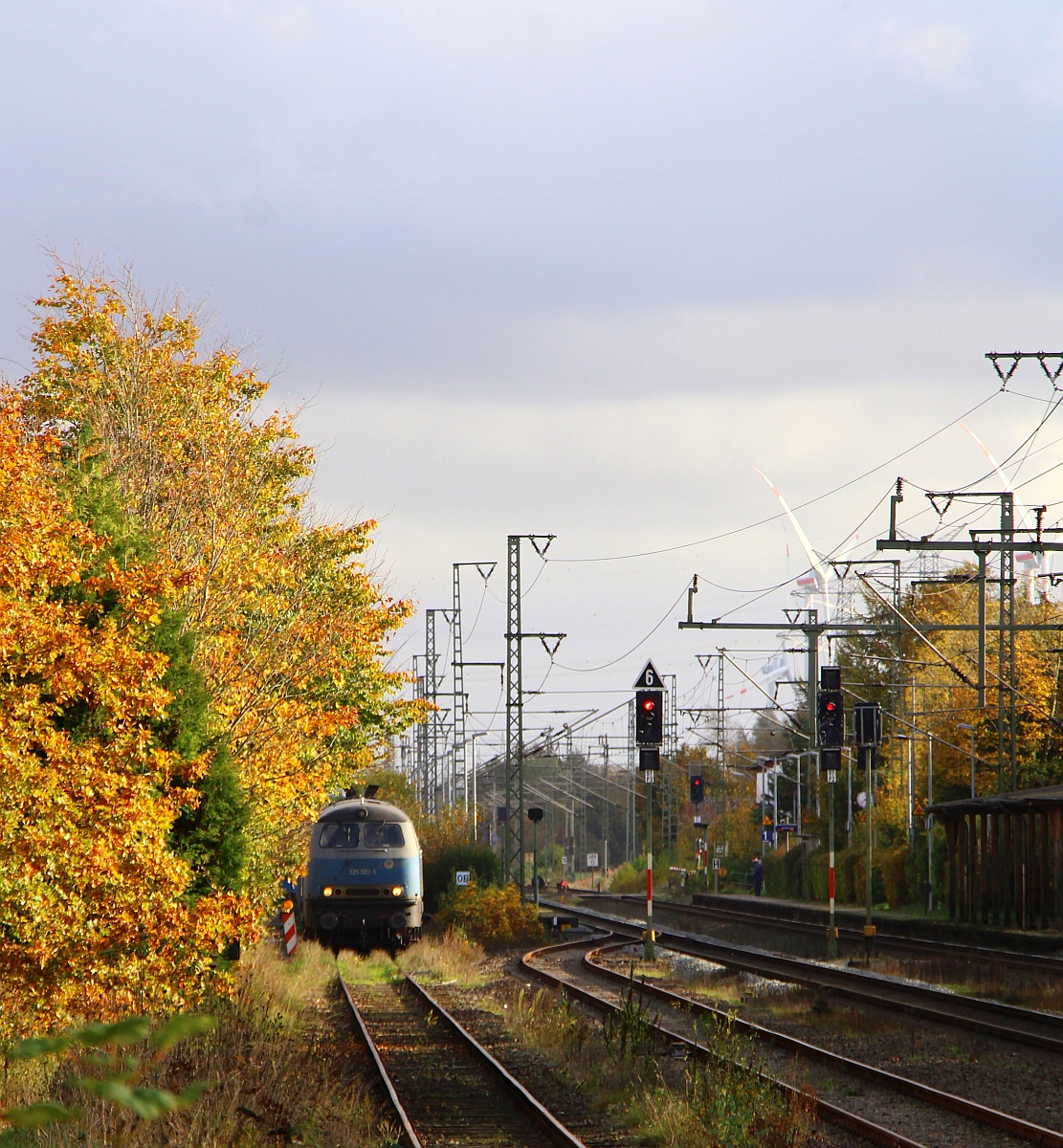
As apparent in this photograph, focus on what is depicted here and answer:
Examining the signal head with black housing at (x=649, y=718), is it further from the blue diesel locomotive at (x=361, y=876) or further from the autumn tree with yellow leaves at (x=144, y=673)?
the blue diesel locomotive at (x=361, y=876)

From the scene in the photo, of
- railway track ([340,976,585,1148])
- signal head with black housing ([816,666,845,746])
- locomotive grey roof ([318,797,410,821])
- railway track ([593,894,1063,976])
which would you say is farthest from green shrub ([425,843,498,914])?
railway track ([340,976,585,1148])

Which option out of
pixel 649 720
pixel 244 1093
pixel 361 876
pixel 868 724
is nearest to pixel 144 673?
pixel 244 1093

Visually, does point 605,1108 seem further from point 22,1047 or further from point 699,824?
point 699,824

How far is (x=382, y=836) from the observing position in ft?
95.9

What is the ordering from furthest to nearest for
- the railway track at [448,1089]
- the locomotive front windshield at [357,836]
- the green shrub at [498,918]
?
the green shrub at [498,918] → the locomotive front windshield at [357,836] → the railway track at [448,1089]

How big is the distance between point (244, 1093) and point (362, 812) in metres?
19.6

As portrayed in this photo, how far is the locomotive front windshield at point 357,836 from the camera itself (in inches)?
1144

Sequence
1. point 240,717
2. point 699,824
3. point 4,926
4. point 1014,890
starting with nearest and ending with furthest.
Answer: point 4,926 → point 240,717 → point 1014,890 → point 699,824

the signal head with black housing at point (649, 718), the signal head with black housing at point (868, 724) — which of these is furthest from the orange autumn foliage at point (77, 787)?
the signal head with black housing at point (868, 724)

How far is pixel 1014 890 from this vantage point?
35656 millimetres

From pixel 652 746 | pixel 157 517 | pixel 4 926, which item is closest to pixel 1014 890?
pixel 652 746

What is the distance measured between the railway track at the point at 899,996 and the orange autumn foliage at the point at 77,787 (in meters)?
9.07

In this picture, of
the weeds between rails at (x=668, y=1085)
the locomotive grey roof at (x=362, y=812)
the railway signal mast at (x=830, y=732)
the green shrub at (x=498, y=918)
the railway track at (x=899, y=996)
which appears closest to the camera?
the weeds between rails at (x=668, y=1085)

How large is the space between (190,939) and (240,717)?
5991 mm
